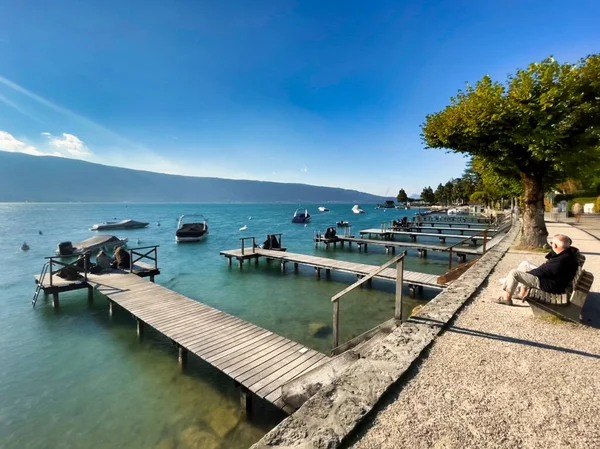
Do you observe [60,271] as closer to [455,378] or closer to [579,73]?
[455,378]

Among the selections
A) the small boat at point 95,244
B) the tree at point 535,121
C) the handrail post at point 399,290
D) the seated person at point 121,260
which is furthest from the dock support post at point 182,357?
the small boat at point 95,244

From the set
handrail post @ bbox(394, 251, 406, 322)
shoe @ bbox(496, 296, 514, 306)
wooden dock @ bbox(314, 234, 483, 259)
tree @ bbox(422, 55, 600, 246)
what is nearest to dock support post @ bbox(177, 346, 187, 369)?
handrail post @ bbox(394, 251, 406, 322)

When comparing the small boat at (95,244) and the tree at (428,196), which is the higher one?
the tree at (428,196)

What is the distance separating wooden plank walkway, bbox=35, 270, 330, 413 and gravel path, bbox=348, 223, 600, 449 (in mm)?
2150

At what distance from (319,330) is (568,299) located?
21.2 ft

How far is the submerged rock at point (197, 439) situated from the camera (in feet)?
16.5

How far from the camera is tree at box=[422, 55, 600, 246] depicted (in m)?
10.0

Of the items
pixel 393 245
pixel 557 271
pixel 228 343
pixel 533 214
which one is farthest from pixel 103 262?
pixel 533 214

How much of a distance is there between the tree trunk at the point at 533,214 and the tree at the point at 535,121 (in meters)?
0.04

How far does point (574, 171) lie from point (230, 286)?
16373 mm

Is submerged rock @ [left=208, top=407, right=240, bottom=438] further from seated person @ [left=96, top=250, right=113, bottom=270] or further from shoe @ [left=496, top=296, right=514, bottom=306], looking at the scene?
seated person @ [left=96, top=250, right=113, bottom=270]

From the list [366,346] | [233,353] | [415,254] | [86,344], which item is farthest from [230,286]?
[415,254]

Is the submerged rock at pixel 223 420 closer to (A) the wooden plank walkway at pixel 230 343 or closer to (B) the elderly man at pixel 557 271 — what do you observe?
(A) the wooden plank walkway at pixel 230 343

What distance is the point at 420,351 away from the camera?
13.4 ft
